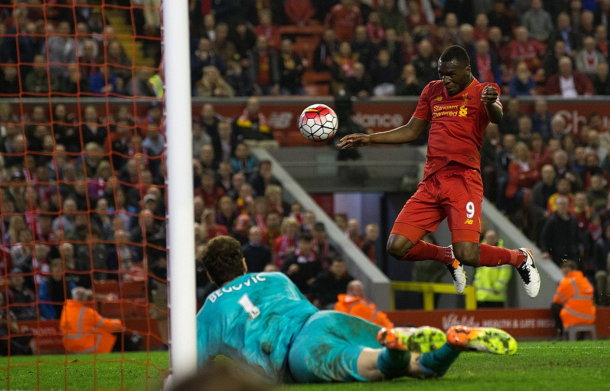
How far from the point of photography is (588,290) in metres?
12.4

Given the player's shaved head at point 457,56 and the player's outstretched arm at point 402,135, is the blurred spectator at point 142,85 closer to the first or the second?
the player's outstretched arm at point 402,135

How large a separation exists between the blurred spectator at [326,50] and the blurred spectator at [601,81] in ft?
14.9

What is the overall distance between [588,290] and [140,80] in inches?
279

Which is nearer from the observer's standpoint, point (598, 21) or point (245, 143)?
point (245, 143)

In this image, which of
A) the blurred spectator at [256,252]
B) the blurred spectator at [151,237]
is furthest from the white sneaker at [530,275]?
the blurred spectator at [151,237]

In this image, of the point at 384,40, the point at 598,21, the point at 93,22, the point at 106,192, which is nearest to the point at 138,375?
the point at 106,192

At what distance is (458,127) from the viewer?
7238 millimetres

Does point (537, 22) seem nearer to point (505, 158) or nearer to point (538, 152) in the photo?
point (538, 152)

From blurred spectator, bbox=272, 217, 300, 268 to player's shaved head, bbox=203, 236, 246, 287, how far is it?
745 cm

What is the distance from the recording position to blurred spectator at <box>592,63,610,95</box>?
17.2 metres

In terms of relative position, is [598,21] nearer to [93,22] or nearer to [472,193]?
[93,22]

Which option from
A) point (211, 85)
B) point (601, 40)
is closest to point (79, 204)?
point (211, 85)

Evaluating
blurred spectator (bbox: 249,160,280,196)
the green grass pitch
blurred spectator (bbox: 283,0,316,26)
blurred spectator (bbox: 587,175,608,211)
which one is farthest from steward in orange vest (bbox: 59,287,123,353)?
blurred spectator (bbox: 283,0,316,26)

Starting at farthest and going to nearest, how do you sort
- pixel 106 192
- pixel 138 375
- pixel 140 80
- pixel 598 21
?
pixel 598 21 < pixel 140 80 < pixel 106 192 < pixel 138 375
